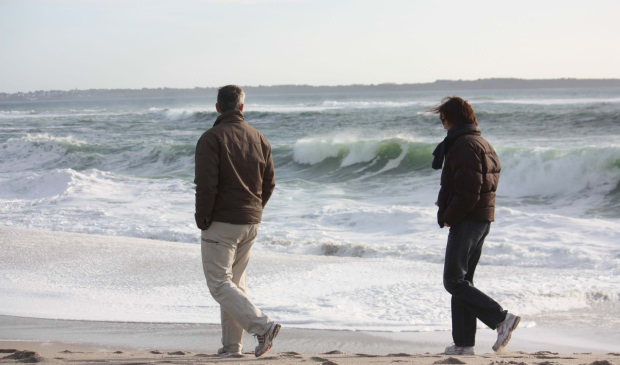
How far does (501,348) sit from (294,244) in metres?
4.75

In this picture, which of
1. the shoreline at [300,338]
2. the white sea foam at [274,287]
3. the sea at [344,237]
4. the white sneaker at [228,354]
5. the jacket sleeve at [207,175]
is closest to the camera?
the jacket sleeve at [207,175]

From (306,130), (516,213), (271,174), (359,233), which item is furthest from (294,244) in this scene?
(306,130)

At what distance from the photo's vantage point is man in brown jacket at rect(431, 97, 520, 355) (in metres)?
3.68

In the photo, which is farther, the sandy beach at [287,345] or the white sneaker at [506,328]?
the white sneaker at [506,328]

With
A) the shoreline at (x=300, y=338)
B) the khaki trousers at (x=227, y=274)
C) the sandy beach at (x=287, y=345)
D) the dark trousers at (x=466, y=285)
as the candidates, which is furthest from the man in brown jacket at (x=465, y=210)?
the khaki trousers at (x=227, y=274)

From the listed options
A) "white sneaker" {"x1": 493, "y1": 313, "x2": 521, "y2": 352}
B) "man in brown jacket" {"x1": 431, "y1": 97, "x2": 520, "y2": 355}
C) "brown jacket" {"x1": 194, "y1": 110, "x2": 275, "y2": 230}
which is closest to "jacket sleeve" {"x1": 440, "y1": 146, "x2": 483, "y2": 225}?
"man in brown jacket" {"x1": 431, "y1": 97, "x2": 520, "y2": 355}

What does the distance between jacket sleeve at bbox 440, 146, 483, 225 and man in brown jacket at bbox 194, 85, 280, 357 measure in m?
1.08

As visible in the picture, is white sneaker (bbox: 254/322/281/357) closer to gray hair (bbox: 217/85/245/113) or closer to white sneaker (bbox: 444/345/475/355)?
white sneaker (bbox: 444/345/475/355)

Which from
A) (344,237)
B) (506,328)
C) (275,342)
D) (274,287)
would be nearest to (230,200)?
(275,342)

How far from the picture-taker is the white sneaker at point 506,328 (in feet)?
12.7

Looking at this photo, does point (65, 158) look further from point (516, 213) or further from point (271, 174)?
point (271, 174)

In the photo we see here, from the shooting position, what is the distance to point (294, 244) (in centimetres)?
848

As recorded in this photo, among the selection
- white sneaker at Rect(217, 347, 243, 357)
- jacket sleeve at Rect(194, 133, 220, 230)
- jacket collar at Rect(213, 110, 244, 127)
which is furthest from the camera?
white sneaker at Rect(217, 347, 243, 357)

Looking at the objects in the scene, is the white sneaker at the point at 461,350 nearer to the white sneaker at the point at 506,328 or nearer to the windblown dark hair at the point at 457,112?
the white sneaker at the point at 506,328
